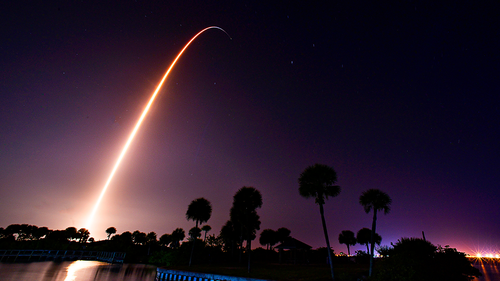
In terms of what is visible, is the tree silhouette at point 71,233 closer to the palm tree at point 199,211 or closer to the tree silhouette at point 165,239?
the tree silhouette at point 165,239

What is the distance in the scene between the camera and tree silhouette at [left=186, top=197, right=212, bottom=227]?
45844mm

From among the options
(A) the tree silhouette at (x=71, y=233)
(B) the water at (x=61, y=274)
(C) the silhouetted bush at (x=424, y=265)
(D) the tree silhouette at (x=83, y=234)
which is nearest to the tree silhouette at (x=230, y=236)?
(B) the water at (x=61, y=274)

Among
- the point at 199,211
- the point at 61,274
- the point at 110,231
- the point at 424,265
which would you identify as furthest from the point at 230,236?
the point at 110,231

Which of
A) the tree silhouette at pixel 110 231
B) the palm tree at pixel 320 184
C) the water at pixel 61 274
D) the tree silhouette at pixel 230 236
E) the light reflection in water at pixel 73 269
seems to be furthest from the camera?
the tree silhouette at pixel 110 231

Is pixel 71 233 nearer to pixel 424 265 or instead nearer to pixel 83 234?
pixel 83 234

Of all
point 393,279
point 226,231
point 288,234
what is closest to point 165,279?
point 393,279

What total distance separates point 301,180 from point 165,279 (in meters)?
19.6

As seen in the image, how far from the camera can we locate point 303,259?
44.8 meters

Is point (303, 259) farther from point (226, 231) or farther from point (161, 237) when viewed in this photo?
point (161, 237)

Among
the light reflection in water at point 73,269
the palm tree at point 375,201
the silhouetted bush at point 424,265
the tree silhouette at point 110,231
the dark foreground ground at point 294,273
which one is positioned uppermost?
the palm tree at point 375,201

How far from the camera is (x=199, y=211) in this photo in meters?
45.8

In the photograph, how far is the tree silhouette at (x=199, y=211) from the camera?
45844 mm

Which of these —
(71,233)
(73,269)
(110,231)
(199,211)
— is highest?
(199,211)

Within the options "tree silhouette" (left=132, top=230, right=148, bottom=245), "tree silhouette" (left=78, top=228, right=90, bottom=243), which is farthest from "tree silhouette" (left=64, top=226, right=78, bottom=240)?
"tree silhouette" (left=132, top=230, right=148, bottom=245)
